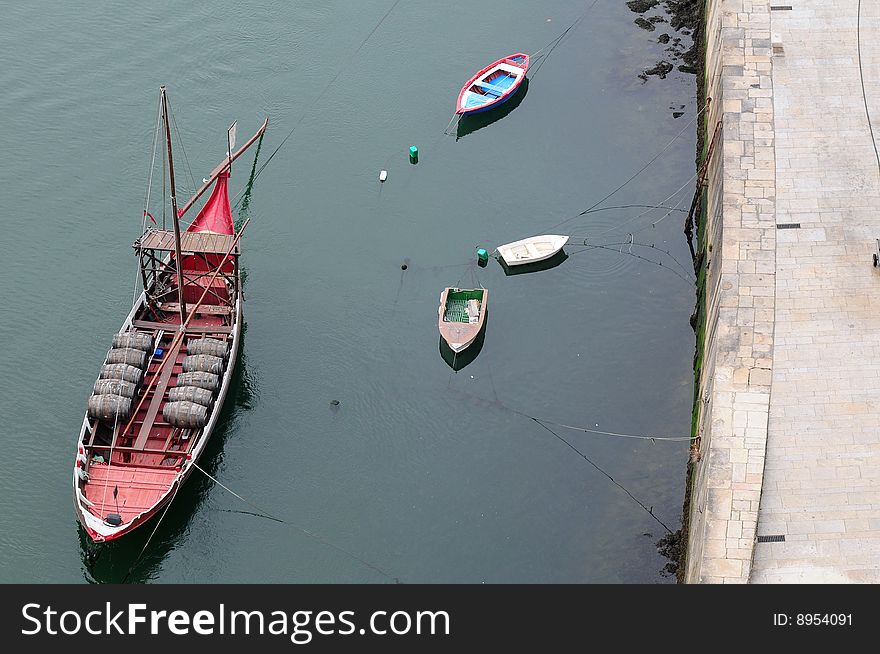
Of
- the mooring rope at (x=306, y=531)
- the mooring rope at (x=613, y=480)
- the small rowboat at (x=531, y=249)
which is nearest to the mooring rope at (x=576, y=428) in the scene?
the mooring rope at (x=613, y=480)

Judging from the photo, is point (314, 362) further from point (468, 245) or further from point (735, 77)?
point (735, 77)

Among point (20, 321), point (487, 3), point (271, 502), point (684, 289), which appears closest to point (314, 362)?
point (271, 502)

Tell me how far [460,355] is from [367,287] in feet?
17.1

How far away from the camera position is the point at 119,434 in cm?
4162

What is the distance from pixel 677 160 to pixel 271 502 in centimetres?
2524

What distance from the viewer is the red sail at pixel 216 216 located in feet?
162

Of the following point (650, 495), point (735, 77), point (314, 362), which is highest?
point (735, 77)

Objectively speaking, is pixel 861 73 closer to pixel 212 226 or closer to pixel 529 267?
pixel 529 267

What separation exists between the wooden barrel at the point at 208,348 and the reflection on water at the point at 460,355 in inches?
328

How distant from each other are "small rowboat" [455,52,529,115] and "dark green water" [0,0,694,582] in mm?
1112

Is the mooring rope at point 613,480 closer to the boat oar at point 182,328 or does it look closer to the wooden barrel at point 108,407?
the boat oar at point 182,328

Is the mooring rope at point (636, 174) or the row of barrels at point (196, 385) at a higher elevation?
the row of barrels at point (196, 385)

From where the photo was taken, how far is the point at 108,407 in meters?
41.4

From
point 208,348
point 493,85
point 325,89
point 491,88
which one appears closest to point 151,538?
point 208,348
